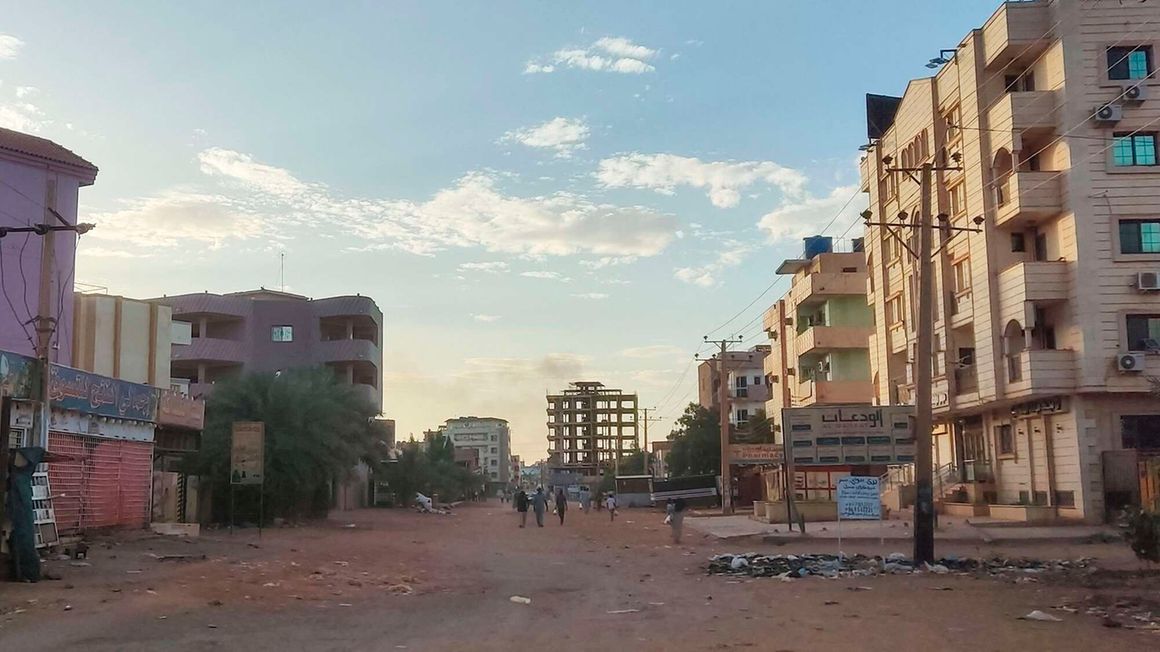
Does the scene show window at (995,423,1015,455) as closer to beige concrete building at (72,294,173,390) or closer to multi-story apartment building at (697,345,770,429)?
beige concrete building at (72,294,173,390)

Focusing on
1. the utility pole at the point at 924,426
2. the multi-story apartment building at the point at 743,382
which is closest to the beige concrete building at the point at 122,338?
the utility pole at the point at 924,426

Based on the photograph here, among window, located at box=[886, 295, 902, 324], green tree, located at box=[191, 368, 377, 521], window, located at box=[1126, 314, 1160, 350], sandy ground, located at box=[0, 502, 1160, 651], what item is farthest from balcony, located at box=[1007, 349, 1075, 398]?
green tree, located at box=[191, 368, 377, 521]

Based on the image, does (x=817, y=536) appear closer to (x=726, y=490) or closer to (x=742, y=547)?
(x=742, y=547)

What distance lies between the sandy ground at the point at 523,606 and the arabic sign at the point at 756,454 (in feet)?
104

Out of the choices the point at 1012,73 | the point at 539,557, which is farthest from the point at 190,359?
the point at 1012,73

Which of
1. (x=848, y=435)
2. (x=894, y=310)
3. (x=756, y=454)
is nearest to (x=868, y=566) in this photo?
(x=848, y=435)

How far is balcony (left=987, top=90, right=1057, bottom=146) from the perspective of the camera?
34.4m

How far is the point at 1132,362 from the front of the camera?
3228cm

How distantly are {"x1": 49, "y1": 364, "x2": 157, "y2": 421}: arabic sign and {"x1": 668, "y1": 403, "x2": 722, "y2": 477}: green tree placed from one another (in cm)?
4981

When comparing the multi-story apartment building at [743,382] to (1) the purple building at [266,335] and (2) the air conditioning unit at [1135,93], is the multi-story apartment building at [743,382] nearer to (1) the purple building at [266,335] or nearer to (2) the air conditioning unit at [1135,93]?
(1) the purple building at [266,335]

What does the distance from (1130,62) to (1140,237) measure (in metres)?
5.74

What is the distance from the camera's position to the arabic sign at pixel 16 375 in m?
20.9

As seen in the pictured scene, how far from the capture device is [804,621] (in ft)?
42.5

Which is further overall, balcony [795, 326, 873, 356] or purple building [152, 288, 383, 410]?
purple building [152, 288, 383, 410]
